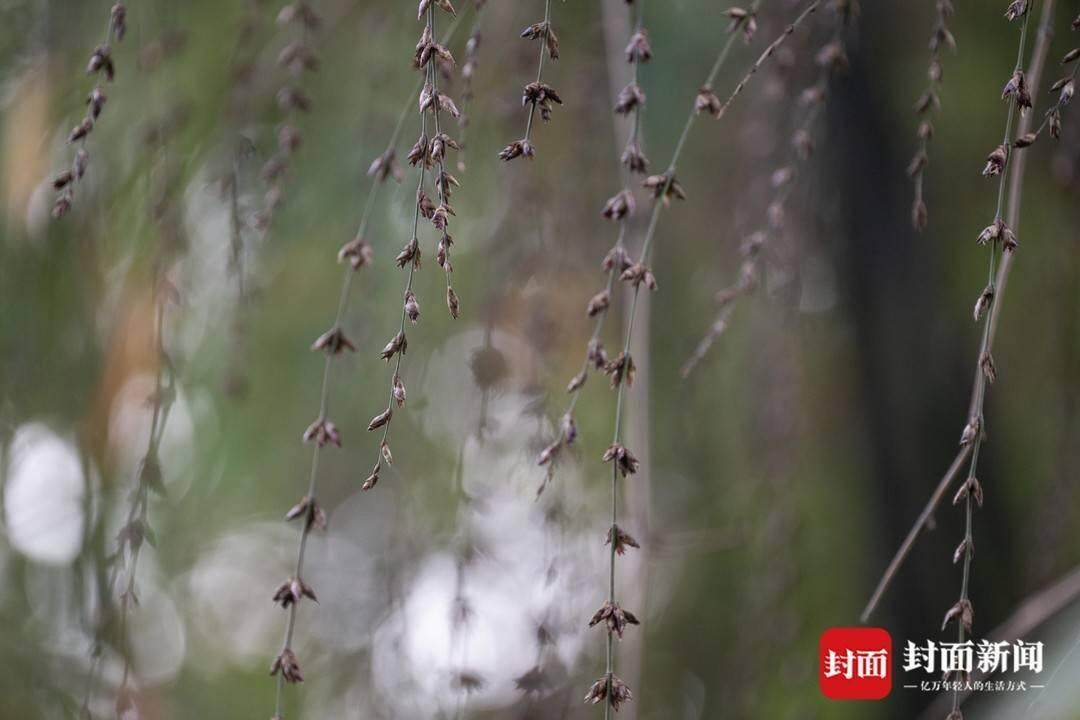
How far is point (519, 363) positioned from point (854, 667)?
633 mm

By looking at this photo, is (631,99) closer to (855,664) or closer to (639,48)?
(639,48)

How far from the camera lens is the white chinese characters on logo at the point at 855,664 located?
132cm

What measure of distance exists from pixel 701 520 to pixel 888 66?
795 mm

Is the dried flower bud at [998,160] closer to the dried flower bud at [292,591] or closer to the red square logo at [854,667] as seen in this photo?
the dried flower bud at [292,591]

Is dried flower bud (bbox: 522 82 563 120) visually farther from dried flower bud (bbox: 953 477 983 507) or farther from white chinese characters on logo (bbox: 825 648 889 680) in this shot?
white chinese characters on logo (bbox: 825 648 889 680)

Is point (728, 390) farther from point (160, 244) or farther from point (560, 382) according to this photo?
point (160, 244)

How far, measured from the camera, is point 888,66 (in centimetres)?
152

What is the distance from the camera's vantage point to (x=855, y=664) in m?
1.32

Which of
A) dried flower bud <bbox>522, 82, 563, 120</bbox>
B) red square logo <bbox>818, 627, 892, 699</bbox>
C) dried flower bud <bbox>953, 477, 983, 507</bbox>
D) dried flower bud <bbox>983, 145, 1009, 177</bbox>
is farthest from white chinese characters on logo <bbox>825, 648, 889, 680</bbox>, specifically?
dried flower bud <bbox>522, 82, 563, 120</bbox>

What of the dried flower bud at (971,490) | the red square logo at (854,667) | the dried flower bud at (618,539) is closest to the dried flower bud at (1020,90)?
the dried flower bud at (971,490)

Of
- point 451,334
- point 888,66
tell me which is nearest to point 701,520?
point 451,334

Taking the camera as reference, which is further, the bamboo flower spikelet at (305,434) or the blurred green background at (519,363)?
the blurred green background at (519,363)

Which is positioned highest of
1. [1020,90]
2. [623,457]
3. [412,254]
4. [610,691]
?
[1020,90]

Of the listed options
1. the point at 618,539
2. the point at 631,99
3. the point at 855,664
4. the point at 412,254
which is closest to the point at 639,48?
the point at 631,99
